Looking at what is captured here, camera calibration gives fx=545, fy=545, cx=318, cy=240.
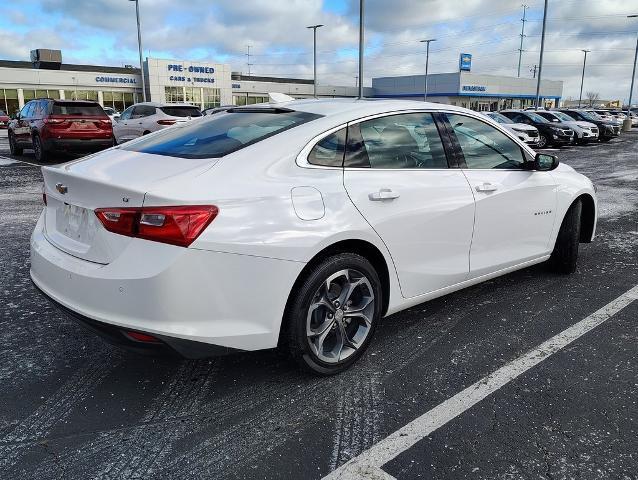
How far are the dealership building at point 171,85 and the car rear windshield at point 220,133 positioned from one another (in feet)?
148

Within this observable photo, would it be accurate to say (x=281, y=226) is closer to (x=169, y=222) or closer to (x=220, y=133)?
(x=169, y=222)

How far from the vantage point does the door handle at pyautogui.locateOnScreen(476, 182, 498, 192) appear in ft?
12.4

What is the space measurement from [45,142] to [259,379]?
12.6m

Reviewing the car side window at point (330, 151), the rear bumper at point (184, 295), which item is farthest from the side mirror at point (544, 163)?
the rear bumper at point (184, 295)

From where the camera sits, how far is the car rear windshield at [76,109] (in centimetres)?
1364

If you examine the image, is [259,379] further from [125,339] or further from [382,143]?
[382,143]

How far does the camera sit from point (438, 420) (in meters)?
2.73

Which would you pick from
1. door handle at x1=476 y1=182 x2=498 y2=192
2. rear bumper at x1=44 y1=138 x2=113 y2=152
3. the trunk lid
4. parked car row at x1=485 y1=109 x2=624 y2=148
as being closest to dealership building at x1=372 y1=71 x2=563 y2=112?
parked car row at x1=485 y1=109 x2=624 y2=148

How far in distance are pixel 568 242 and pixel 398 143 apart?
223 centimetres

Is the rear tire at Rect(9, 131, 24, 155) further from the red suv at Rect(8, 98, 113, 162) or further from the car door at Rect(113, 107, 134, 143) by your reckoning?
the car door at Rect(113, 107, 134, 143)

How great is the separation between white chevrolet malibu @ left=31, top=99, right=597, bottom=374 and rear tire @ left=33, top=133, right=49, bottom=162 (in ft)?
38.1

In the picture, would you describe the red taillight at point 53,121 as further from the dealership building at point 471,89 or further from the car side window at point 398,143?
the dealership building at point 471,89

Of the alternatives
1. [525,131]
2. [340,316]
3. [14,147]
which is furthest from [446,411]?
[525,131]

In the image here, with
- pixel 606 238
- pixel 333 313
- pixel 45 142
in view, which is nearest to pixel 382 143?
pixel 333 313
